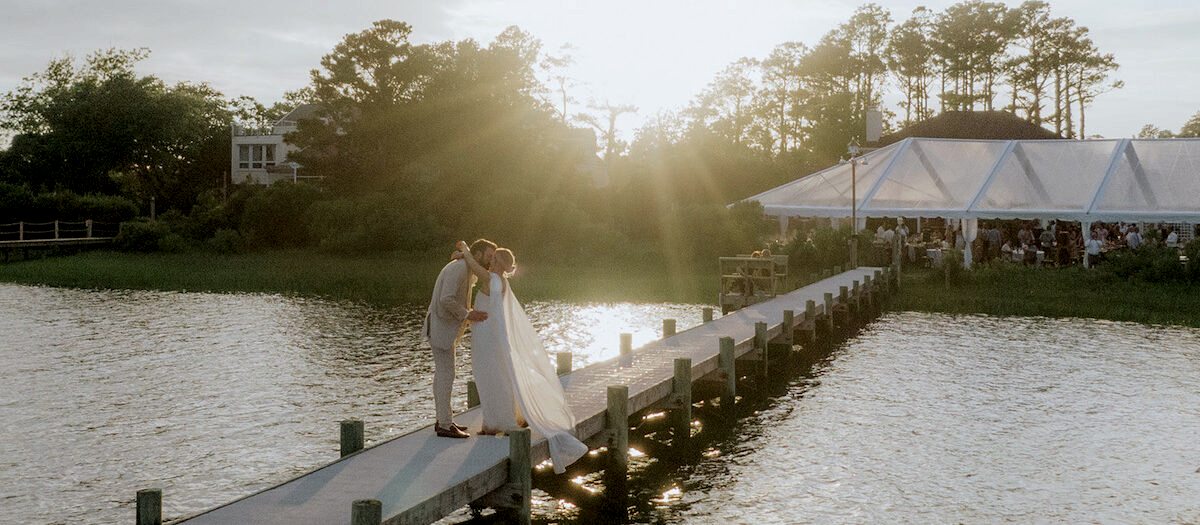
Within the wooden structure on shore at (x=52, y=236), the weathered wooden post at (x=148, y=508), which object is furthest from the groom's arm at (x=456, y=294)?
the wooden structure on shore at (x=52, y=236)

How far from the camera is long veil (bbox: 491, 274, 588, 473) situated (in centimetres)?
1120

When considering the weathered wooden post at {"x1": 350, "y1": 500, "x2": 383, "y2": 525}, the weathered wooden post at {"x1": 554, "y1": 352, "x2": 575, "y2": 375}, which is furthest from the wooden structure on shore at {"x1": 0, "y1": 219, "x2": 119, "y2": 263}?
the weathered wooden post at {"x1": 350, "y1": 500, "x2": 383, "y2": 525}

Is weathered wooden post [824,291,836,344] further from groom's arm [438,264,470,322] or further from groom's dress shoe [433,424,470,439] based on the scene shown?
groom's arm [438,264,470,322]

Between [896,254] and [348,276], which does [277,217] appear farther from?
[896,254]

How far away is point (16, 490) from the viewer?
12750mm

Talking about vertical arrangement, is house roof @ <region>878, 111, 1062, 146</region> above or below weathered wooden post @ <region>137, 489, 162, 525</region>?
above

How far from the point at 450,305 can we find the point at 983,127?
51.0 meters

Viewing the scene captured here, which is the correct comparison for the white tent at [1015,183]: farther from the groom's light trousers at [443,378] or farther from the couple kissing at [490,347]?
the groom's light trousers at [443,378]

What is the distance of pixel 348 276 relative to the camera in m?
40.7

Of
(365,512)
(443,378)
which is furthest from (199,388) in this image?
(365,512)

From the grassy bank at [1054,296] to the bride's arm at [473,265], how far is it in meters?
21.6

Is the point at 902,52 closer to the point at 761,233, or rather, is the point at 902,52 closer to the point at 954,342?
the point at 761,233

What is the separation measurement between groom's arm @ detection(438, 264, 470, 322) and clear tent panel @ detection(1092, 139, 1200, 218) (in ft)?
99.4

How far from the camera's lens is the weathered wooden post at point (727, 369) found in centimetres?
1727
